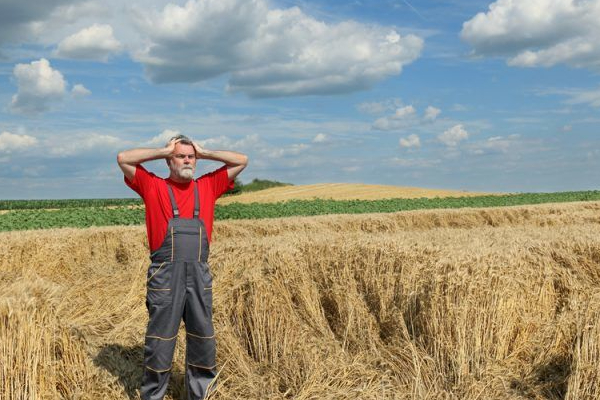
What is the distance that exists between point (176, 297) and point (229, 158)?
1355 mm

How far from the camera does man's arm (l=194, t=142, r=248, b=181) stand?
507 cm

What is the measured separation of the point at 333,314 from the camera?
706 centimetres

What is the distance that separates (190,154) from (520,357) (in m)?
4.03

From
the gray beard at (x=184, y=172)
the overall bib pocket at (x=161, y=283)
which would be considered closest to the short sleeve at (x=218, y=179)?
the gray beard at (x=184, y=172)

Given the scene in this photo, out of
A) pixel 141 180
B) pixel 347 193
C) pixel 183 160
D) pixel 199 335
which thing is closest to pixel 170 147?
pixel 183 160

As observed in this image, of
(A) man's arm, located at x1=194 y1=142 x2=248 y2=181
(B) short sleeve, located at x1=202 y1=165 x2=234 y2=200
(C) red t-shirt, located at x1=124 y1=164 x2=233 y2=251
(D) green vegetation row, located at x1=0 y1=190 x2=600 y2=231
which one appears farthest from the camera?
(D) green vegetation row, located at x1=0 y1=190 x2=600 y2=231

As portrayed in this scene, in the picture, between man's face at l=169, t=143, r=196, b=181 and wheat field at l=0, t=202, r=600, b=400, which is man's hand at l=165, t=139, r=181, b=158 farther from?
wheat field at l=0, t=202, r=600, b=400

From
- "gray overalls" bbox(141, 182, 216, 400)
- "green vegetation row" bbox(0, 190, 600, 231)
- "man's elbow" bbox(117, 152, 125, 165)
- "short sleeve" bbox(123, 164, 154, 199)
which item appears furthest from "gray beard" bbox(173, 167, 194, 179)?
"green vegetation row" bbox(0, 190, 600, 231)

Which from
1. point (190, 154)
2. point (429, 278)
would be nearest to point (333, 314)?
point (429, 278)

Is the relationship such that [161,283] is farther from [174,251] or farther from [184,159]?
[184,159]

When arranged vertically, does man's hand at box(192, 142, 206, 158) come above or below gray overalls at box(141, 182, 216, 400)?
above

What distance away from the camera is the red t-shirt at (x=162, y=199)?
4867 millimetres

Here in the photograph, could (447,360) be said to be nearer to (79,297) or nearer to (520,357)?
(520,357)

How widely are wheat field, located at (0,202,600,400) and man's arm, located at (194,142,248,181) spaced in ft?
6.19
